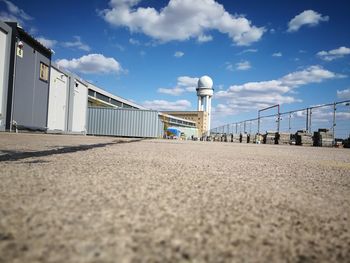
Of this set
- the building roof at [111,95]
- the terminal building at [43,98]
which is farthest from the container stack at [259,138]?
the building roof at [111,95]

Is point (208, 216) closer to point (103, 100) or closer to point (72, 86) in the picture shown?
point (72, 86)

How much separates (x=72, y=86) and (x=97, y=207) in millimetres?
20173

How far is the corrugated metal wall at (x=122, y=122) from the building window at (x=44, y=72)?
11574mm

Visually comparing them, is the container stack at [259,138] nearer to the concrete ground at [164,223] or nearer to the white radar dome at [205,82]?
the concrete ground at [164,223]

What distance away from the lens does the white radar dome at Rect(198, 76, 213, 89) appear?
215 ft

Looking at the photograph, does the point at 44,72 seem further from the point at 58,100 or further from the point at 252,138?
the point at 252,138

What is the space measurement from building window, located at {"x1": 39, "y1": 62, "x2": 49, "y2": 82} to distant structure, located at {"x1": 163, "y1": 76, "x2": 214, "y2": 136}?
176ft

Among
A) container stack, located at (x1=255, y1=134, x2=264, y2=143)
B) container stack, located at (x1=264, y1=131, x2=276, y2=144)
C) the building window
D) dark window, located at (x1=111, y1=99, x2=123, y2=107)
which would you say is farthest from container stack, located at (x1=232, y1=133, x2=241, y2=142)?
the building window

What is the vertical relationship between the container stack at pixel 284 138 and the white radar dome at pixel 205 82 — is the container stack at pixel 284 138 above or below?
below

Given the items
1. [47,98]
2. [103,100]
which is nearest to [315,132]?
[47,98]

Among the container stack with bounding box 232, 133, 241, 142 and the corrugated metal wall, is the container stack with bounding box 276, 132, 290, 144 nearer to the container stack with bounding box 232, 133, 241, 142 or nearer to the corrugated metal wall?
the container stack with bounding box 232, 133, 241, 142

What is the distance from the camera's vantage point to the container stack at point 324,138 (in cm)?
1588

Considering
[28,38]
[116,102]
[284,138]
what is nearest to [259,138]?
[284,138]

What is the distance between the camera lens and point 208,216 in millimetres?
845
